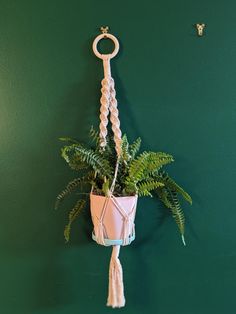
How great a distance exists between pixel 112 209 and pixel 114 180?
0.25 ft

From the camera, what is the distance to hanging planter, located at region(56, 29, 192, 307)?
2.51 feet

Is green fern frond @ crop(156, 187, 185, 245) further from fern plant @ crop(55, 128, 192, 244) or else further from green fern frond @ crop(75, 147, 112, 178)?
green fern frond @ crop(75, 147, 112, 178)

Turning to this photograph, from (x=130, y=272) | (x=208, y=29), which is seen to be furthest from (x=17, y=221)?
(x=208, y=29)

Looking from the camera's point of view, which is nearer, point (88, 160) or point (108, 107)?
point (88, 160)

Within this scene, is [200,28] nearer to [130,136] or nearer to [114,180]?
[130,136]

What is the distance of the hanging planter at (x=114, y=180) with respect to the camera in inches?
30.1

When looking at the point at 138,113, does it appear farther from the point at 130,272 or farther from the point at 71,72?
the point at 130,272

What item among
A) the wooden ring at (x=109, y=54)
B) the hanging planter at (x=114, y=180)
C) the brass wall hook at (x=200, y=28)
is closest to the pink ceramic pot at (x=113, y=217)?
the hanging planter at (x=114, y=180)

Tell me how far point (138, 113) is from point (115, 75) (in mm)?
138

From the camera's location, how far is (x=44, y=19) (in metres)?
0.90

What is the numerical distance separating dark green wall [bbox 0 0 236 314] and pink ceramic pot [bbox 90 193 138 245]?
0.48 ft

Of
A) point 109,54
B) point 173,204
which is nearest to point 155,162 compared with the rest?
point 173,204

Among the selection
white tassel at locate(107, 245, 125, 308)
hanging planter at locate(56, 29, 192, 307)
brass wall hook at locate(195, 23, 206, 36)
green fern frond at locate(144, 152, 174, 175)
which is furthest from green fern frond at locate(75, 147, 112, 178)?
brass wall hook at locate(195, 23, 206, 36)

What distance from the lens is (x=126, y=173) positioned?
799mm
